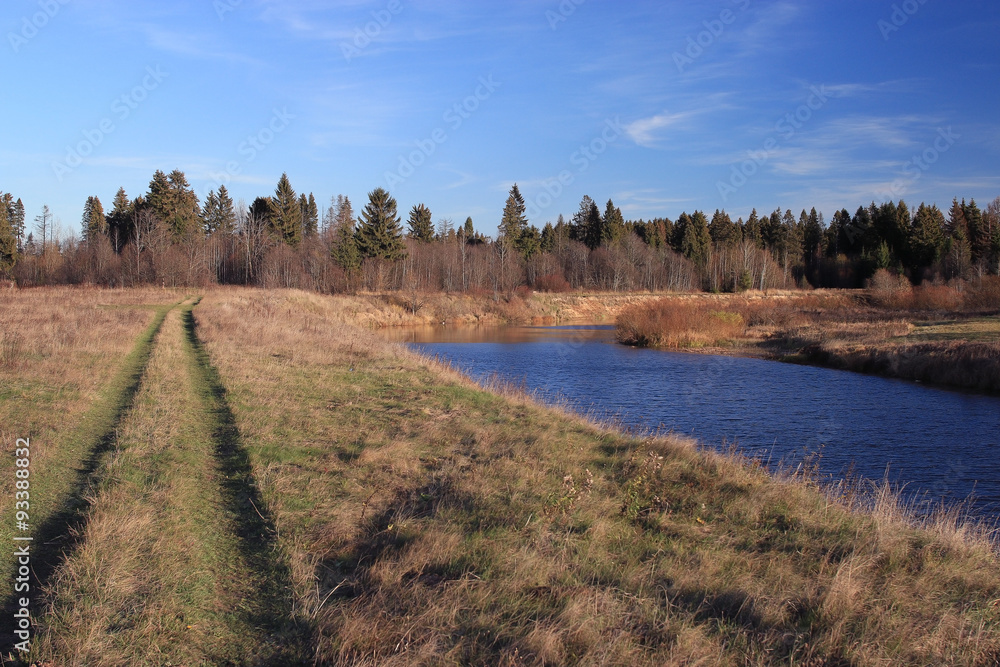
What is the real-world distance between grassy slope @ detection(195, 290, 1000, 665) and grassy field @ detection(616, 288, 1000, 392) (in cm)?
1985

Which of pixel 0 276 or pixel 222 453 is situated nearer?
pixel 222 453

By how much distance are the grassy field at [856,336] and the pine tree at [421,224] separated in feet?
170

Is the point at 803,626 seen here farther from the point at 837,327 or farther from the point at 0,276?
the point at 0,276

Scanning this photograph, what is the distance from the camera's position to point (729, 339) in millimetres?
39000

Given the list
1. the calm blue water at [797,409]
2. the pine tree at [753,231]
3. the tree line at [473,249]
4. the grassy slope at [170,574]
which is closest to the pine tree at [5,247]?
the tree line at [473,249]

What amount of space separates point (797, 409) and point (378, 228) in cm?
5939

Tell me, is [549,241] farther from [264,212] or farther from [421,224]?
[264,212]

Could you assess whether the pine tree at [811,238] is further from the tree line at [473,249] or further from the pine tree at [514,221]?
the pine tree at [514,221]

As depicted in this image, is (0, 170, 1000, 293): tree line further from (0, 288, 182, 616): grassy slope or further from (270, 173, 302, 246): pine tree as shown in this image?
(0, 288, 182, 616): grassy slope

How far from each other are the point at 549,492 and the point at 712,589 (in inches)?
98.7

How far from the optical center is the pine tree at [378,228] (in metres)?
71.5

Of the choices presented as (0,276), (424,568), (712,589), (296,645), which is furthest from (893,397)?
(0,276)

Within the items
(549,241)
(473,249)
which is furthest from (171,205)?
(549,241)

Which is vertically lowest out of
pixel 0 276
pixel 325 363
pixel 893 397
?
pixel 893 397
